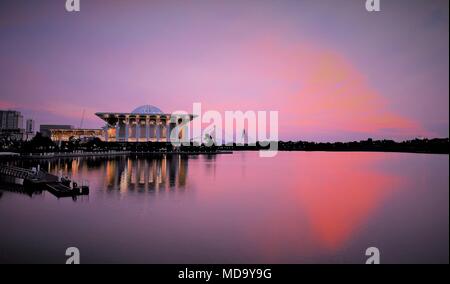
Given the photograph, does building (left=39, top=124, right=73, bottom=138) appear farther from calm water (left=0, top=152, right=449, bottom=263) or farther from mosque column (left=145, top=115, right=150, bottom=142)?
calm water (left=0, top=152, right=449, bottom=263)

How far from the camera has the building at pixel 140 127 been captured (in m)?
106

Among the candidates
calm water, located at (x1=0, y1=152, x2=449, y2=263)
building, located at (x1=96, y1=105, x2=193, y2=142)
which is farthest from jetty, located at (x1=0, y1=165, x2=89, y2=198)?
building, located at (x1=96, y1=105, x2=193, y2=142)

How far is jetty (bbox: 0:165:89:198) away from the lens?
18.4m

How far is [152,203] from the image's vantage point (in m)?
17.2

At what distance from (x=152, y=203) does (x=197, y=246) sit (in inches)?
278

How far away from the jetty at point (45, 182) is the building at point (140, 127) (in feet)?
273

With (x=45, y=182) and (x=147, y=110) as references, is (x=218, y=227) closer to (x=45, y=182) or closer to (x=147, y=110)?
(x=45, y=182)

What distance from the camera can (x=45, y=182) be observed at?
810 inches

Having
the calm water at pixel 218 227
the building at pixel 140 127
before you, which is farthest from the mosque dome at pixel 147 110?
the calm water at pixel 218 227

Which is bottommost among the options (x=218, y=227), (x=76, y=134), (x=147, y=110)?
(x=218, y=227)

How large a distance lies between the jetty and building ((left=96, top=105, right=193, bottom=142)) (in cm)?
8335

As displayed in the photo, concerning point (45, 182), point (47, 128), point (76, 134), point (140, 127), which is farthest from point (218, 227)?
point (47, 128)

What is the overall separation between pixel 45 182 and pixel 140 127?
8879 cm
